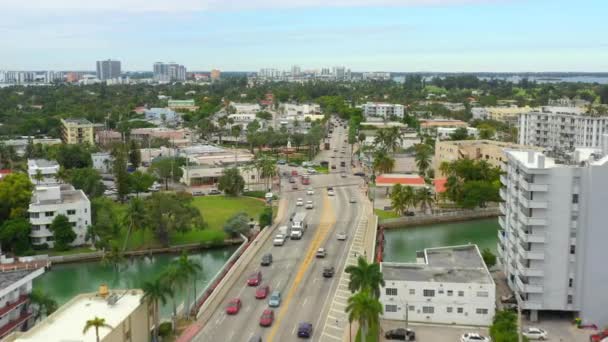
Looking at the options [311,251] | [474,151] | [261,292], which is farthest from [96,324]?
[474,151]

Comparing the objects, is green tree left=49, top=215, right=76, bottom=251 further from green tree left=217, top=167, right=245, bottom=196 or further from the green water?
the green water

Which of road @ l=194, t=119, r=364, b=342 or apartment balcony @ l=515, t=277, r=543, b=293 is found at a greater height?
apartment balcony @ l=515, t=277, r=543, b=293

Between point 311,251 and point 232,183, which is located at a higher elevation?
point 232,183

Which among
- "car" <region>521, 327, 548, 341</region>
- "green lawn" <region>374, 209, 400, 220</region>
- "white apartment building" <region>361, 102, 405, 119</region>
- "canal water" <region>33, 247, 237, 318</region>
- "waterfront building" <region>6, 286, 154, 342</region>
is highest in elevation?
"white apartment building" <region>361, 102, 405, 119</region>

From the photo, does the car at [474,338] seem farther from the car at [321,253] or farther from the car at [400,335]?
the car at [321,253]

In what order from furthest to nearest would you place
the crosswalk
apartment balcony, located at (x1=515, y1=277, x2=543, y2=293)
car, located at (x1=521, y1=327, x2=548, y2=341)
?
apartment balcony, located at (x1=515, y1=277, x2=543, y2=293)
car, located at (x1=521, y1=327, x2=548, y2=341)
the crosswalk

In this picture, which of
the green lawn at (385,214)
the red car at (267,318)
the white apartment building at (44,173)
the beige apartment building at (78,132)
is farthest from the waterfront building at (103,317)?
the beige apartment building at (78,132)

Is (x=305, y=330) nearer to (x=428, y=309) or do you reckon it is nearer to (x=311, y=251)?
(x=428, y=309)

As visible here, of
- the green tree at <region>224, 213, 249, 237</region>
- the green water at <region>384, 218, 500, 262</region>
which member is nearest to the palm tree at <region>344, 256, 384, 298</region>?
the green water at <region>384, 218, 500, 262</region>
